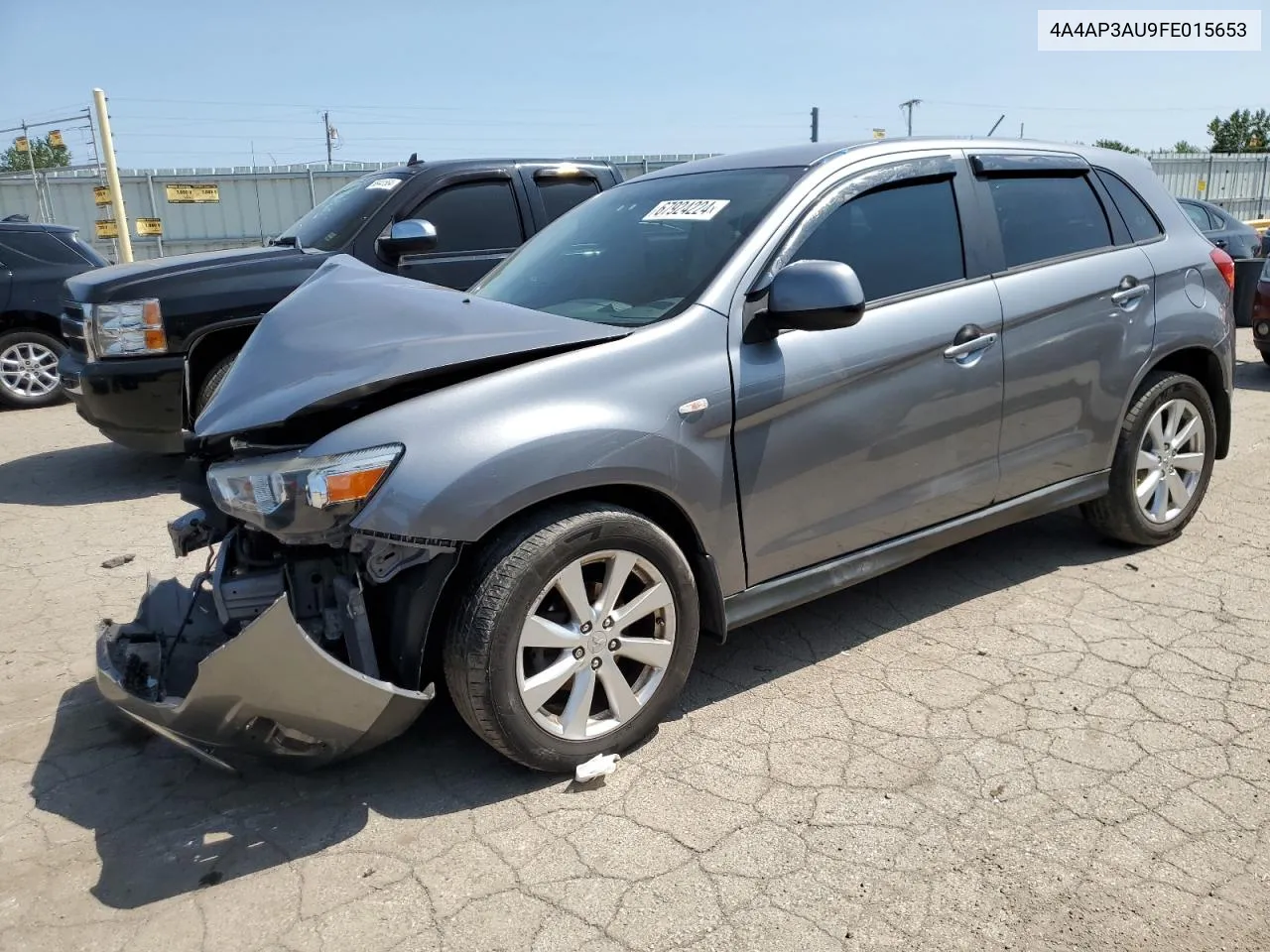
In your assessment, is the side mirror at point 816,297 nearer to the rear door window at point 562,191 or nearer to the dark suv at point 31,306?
the rear door window at point 562,191

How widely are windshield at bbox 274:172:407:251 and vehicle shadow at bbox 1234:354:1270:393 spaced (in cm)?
708

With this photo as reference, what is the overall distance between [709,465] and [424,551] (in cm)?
91

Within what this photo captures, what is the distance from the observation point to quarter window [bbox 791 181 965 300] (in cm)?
341

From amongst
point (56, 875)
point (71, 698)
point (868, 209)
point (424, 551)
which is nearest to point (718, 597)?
point (424, 551)

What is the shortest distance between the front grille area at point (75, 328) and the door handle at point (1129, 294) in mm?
5616

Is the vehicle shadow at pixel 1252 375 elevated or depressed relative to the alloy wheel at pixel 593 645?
depressed

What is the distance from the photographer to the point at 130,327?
5.82 m

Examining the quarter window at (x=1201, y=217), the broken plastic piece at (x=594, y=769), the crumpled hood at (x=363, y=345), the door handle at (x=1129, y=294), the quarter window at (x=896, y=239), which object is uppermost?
the quarter window at (x=896, y=239)

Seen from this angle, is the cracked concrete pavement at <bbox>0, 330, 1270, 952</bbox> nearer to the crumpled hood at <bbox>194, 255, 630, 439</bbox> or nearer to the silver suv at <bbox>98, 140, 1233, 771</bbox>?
the silver suv at <bbox>98, 140, 1233, 771</bbox>

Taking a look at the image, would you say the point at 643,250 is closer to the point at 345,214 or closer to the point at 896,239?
the point at 896,239

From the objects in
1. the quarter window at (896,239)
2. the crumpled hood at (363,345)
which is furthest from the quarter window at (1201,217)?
the crumpled hood at (363,345)

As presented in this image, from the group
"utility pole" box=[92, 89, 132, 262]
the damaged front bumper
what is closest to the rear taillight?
the damaged front bumper

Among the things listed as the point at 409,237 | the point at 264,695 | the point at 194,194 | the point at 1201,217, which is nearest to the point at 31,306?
the point at 409,237

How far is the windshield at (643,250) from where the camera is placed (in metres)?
3.25
